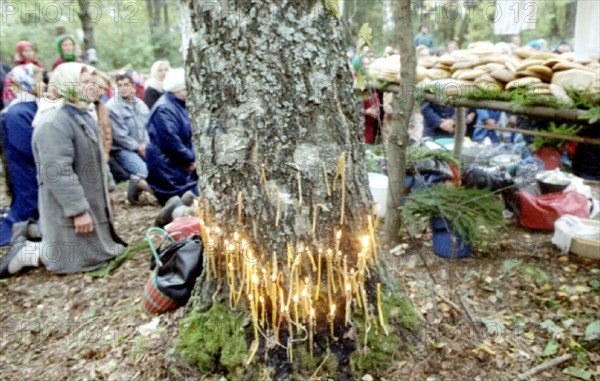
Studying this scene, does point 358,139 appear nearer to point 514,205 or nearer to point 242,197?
point 242,197

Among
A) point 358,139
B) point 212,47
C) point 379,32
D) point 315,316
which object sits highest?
point 379,32

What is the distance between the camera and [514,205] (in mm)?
5188

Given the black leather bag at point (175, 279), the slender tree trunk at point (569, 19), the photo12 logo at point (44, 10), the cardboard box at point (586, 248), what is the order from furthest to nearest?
the slender tree trunk at point (569, 19)
the photo12 logo at point (44, 10)
the cardboard box at point (586, 248)
the black leather bag at point (175, 279)

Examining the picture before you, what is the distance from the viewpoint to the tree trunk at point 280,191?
2268mm

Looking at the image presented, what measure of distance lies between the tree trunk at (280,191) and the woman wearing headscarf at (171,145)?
9.45ft

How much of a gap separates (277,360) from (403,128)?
2.73 m

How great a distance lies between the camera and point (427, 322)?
2.84m

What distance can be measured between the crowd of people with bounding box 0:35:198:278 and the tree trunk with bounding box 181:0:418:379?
6.22ft

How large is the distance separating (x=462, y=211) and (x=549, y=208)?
1484mm

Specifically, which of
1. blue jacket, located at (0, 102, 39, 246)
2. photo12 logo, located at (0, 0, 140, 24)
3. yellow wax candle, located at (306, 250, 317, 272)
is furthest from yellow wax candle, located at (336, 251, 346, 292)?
photo12 logo, located at (0, 0, 140, 24)

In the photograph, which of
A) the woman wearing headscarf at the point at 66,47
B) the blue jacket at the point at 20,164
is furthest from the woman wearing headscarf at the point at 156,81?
the blue jacket at the point at 20,164

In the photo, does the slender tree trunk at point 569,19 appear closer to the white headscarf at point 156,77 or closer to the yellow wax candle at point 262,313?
the white headscarf at point 156,77

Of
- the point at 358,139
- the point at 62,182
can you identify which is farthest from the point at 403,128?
the point at 62,182

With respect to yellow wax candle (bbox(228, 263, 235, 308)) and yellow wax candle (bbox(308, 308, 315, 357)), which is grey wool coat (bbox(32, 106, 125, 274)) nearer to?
yellow wax candle (bbox(228, 263, 235, 308))
